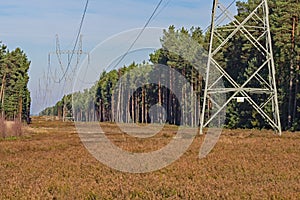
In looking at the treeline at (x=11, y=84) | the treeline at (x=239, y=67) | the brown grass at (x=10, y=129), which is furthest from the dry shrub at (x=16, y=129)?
the treeline at (x=11, y=84)

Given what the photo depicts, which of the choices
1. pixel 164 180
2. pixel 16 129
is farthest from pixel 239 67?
pixel 164 180

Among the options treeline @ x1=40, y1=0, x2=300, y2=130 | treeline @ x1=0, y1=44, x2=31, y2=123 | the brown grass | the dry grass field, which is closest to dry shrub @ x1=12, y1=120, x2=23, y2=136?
the brown grass

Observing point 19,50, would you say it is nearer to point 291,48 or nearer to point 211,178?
point 291,48

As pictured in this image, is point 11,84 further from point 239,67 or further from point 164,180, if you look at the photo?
point 164,180

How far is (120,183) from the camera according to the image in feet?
39.0

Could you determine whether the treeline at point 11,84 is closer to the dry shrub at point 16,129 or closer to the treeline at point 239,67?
the treeline at point 239,67

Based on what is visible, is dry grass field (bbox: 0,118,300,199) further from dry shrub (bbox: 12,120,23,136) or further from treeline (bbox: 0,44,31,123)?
treeline (bbox: 0,44,31,123)

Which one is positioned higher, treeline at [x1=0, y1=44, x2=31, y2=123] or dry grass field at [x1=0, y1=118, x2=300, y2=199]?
treeline at [x1=0, y1=44, x2=31, y2=123]

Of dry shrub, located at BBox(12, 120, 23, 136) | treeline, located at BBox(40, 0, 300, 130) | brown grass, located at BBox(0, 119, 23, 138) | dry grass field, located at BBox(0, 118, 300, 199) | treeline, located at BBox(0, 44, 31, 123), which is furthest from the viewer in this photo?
treeline, located at BBox(0, 44, 31, 123)

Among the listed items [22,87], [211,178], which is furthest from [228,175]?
[22,87]

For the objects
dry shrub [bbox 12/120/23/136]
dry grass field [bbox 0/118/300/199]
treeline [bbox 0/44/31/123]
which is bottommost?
dry grass field [bbox 0/118/300/199]

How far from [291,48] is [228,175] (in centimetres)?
4796

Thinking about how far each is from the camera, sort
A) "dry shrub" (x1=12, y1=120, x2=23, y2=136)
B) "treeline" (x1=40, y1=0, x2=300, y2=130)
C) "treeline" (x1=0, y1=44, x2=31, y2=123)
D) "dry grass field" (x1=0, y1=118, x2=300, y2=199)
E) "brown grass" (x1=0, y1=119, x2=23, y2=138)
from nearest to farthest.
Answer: "dry grass field" (x1=0, y1=118, x2=300, y2=199) < "brown grass" (x1=0, y1=119, x2=23, y2=138) < "dry shrub" (x1=12, y1=120, x2=23, y2=136) < "treeline" (x1=40, y1=0, x2=300, y2=130) < "treeline" (x1=0, y1=44, x2=31, y2=123)

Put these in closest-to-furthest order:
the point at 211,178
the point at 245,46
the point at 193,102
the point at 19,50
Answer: the point at 211,178 < the point at 245,46 < the point at 193,102 < the point at 19,50
